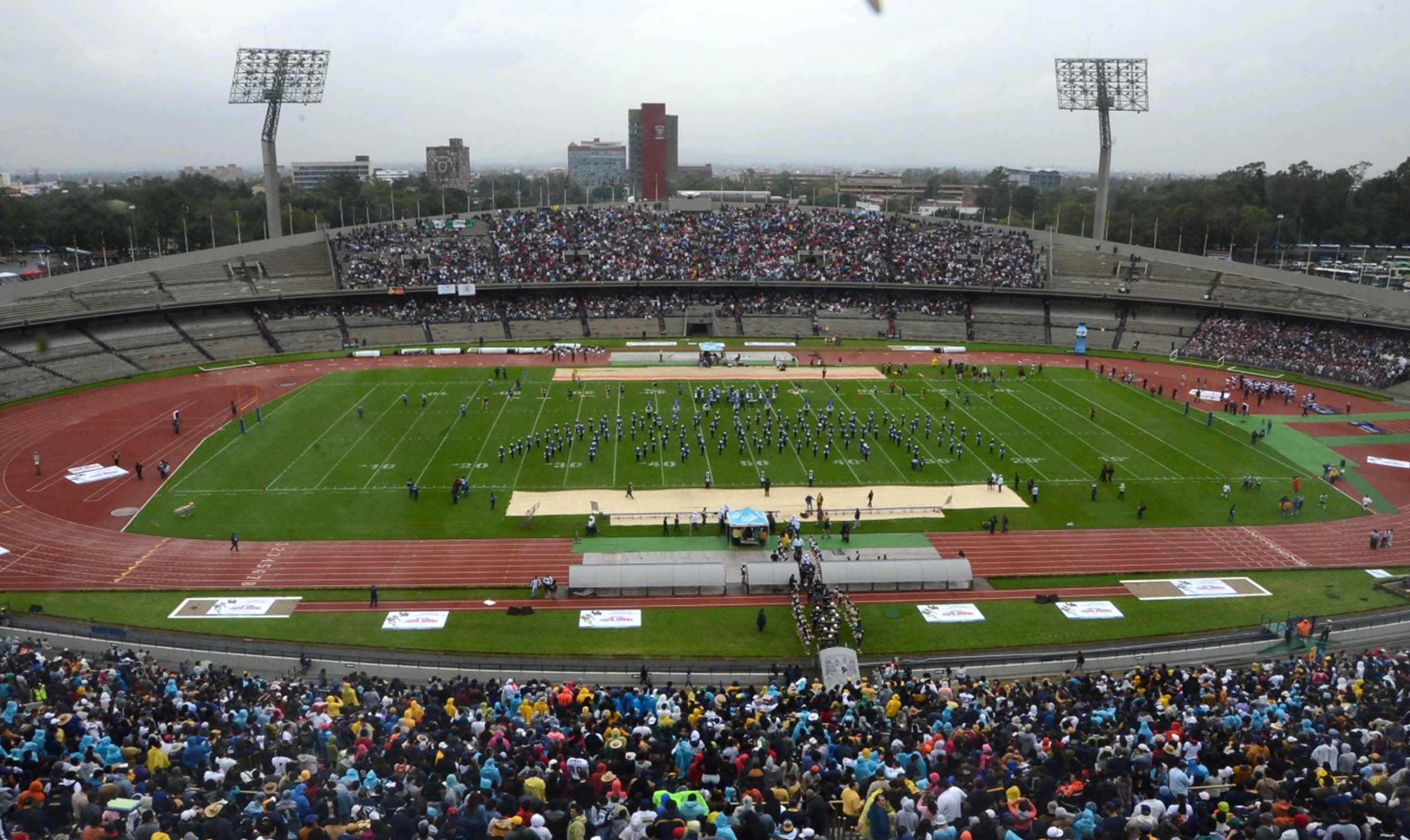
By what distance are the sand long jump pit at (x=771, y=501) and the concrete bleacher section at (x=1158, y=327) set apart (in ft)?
117

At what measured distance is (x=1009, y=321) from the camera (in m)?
72.1

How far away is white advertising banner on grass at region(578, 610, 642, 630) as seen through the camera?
1035 inches

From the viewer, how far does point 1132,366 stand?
62.1m

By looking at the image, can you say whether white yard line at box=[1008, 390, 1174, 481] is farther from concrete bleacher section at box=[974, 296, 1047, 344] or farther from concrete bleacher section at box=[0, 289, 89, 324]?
concrete bleacher section at box=[0, 289, 89, 324]

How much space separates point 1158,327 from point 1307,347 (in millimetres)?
9500

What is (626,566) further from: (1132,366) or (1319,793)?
(1132,366)

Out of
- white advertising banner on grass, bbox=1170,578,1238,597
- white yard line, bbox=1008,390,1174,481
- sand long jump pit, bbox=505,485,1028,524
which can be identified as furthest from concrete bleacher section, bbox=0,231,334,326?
white advertising banner on grass, bbox=1170,578,1238,597

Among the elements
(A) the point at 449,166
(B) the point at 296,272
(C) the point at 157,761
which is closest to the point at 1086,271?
(B) the point at 296,272

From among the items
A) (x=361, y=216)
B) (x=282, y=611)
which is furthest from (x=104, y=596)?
(x=361, y=216)

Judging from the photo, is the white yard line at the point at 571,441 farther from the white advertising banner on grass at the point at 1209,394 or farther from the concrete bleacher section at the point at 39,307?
the white advertising banner on grass at the point at 1209,394

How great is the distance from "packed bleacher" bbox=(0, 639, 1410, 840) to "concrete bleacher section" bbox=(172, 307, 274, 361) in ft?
154

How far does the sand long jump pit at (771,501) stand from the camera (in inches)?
1352

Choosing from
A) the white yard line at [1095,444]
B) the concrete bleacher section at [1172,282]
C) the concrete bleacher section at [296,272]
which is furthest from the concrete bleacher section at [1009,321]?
the concrete bleacher section at [296,272]

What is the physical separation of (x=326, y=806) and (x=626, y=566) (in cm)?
1739
